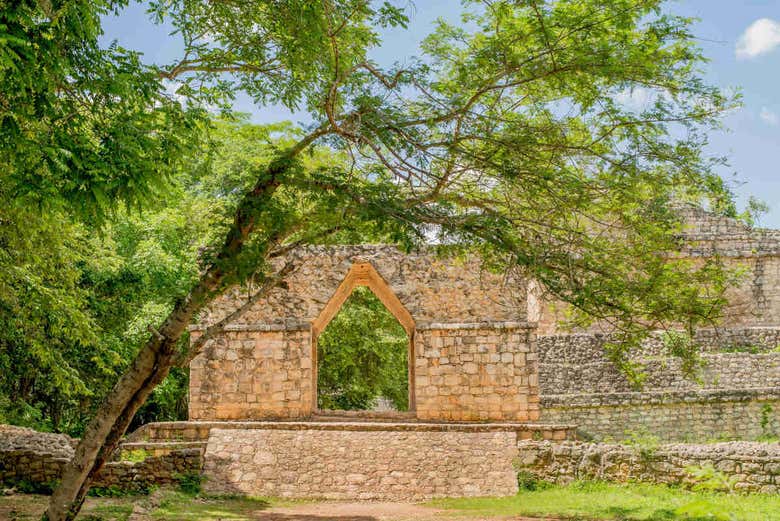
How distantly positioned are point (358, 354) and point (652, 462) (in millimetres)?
13638

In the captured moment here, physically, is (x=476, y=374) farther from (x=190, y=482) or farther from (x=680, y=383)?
(x=680, y=383)

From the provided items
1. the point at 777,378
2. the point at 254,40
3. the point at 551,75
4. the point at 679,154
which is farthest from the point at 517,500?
the point at 777,378

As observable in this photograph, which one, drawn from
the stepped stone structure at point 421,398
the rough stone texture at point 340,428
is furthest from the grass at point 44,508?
the rough stone texture at point 340,428

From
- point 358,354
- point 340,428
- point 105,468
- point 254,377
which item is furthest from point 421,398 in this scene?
point 358,354

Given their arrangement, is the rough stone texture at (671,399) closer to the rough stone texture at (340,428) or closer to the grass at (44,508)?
the rough stone texture at (340,428)

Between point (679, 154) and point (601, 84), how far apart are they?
1.00 m

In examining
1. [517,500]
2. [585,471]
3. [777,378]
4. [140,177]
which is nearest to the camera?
[140,177]

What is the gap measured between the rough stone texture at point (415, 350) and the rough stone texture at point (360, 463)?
1184 millimetres

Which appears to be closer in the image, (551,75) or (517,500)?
(551,75)

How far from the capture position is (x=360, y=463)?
12320 mm

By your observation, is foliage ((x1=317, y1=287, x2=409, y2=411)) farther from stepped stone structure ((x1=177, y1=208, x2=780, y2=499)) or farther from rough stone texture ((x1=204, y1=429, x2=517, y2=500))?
rough stone texture ((x1=204, y1=429, x2=517, y2=500))

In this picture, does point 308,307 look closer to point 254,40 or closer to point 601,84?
point 254,40

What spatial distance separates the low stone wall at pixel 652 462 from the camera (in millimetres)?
10211

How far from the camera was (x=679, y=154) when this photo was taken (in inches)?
307
